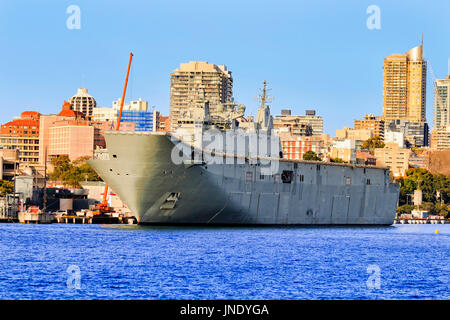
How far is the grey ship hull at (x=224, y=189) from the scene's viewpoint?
61031 mm

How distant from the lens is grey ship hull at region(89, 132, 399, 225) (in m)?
61.0

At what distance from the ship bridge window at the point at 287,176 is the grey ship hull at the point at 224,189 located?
0.31 metres

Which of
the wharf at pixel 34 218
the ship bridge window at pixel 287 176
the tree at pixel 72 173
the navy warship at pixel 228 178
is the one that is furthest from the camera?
the tree at pixel 72 173

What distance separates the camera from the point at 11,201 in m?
87.6

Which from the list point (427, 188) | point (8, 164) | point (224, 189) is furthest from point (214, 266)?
point (427, 188)

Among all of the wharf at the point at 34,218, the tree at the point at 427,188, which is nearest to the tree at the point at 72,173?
the wharf at the point at 34,218

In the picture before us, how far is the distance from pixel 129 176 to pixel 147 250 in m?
16.0

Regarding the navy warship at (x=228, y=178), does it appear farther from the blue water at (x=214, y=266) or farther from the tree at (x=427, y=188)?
the tree at (x=427, y=188)

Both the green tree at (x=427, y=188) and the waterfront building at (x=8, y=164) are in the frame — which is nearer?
the waterfront building at (x=8, y=164)

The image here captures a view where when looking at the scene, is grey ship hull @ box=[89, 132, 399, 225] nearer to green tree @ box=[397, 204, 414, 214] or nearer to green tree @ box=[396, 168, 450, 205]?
green tree @ box=[397, 204, 414, 214]

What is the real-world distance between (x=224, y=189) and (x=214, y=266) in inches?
1018

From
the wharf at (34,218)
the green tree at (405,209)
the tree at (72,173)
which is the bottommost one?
the green tree at (405,209)
